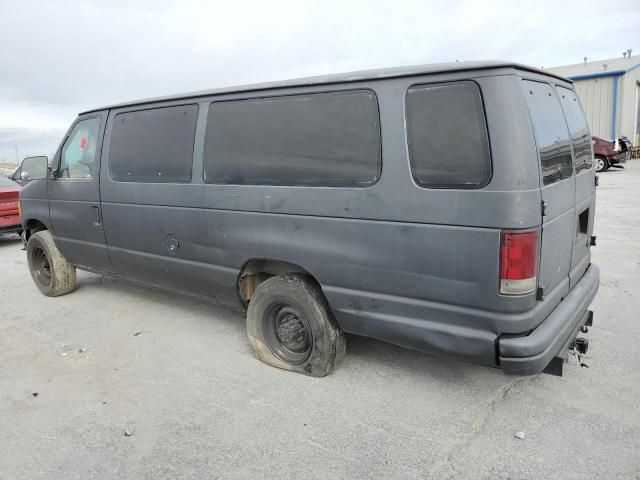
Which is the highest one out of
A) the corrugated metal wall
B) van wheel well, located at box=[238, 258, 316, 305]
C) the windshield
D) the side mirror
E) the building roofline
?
the building roofline

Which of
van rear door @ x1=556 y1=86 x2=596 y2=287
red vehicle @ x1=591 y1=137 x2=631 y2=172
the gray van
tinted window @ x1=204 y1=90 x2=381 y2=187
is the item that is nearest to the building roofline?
red vehicle @ x1=591 y1=137 x2=631 y2=172

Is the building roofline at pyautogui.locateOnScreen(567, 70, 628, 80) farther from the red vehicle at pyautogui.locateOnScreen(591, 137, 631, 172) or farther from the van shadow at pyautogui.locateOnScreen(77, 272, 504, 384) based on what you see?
the van shadow at pyautogui.locateOnScreen(77, 272, 504, 384)

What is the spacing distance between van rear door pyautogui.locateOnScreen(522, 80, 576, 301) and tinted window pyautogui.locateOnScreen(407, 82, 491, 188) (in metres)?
0.32

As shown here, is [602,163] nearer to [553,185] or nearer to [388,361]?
[388,361]

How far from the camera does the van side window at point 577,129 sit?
11.1 feet

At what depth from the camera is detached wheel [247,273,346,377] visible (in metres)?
3.38

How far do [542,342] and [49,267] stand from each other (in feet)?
17.5

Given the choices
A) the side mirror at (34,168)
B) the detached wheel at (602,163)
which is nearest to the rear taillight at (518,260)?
the side mirror at (34,168)

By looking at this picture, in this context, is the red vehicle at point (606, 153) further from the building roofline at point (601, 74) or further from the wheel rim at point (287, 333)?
the wheel rim at point (287, 333)

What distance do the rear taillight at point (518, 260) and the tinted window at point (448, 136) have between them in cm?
32

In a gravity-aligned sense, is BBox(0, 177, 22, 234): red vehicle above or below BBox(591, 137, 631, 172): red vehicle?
below

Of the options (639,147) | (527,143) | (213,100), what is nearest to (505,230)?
(527,143)

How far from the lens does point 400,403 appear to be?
3182 millimetres

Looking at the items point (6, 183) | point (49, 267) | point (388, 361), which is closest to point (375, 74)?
point (388, 361)
